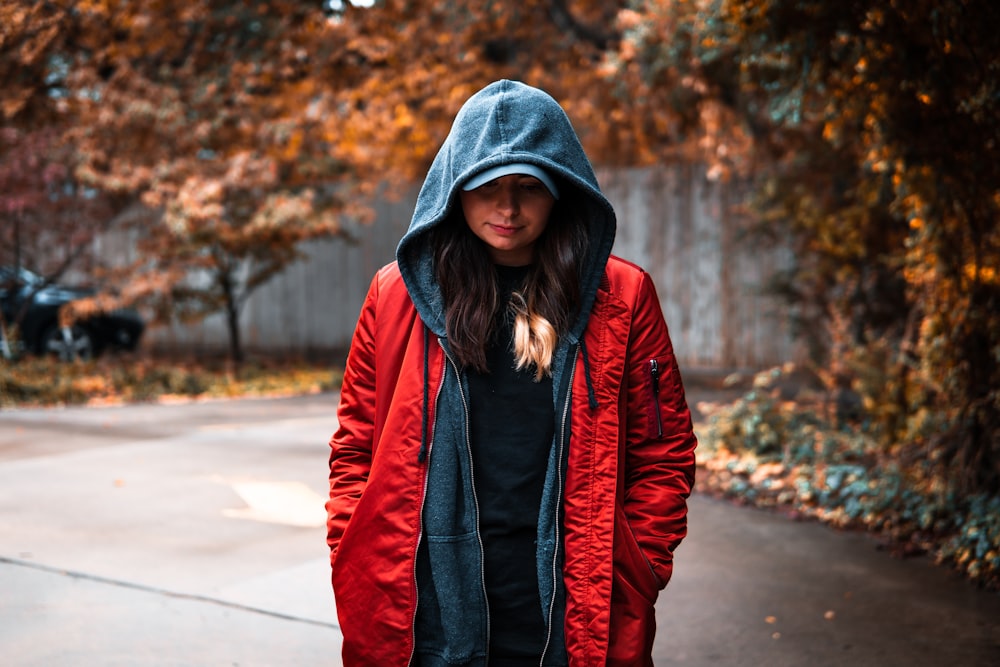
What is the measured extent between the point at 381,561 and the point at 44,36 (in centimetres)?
919

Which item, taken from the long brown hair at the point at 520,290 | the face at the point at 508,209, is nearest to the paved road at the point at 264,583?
the long brown hair at the point at 520,290

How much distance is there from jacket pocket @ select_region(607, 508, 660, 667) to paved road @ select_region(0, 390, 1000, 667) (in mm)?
1975

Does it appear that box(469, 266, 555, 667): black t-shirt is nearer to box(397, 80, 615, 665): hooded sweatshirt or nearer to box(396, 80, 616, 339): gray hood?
box(397, 80, 615, 665): hooded sweatshirt

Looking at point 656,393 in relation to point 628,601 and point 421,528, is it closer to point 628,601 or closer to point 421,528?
point 628,601

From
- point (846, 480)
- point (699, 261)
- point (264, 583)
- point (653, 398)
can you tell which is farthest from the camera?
point (699, 261)

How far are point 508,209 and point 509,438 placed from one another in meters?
0.50

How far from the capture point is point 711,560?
540 cm

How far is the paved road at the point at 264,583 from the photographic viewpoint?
13.3ft

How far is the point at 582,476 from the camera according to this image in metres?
2.19

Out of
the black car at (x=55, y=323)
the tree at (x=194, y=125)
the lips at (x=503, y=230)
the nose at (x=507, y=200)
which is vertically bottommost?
the black car at (x=55, y=323)

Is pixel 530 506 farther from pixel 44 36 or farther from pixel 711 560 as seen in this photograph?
pixel 44 36

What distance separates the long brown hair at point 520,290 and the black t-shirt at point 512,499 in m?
A: 0.08

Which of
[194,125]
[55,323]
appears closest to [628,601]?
[194,125]

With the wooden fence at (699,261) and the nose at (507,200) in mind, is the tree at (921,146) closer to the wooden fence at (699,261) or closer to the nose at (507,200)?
the nose at (507,200)
